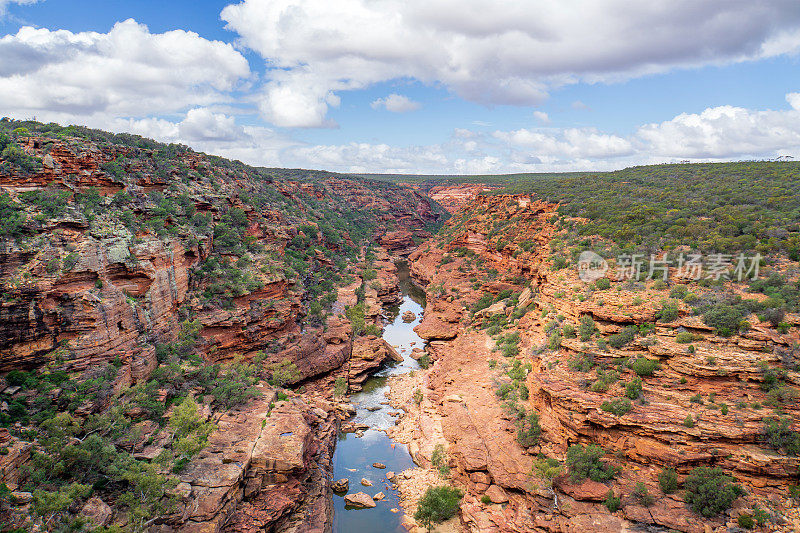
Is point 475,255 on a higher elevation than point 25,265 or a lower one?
lower

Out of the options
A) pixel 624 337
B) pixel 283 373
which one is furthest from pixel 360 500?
pixel 624 337

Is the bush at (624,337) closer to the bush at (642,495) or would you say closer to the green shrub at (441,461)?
the bush at (642,495)

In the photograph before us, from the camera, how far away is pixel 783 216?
23.1 meters

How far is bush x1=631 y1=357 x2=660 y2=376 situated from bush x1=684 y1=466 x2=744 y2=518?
4.09 metres

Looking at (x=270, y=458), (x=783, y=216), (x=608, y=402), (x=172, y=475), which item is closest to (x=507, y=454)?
(x=608, y=402)

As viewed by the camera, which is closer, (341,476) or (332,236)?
(341,476)

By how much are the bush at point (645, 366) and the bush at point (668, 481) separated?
13.2 ft

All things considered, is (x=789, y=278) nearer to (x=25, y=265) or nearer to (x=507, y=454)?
(x=507, y=454)

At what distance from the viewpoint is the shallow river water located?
20.6 meters

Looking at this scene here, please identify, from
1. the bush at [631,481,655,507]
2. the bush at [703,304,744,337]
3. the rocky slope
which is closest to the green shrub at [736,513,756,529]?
the bush at [631,481,655,507]

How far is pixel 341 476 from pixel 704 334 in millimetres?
21079

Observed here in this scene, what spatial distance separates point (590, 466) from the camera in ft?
55.3

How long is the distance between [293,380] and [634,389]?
22.5 metres

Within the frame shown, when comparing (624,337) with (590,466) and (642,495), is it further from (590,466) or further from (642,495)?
(642,495)
